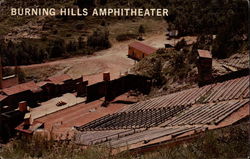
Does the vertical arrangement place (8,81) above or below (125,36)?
below

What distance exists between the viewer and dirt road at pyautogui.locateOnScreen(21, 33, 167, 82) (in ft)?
108

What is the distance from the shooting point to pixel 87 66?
34562 mm

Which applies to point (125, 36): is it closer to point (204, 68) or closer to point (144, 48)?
point (144, 48)

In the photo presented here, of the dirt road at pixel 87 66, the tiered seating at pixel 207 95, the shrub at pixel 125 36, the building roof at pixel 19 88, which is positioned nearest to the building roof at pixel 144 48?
the dirt road at pixel 87 66

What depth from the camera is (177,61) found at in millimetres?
19594

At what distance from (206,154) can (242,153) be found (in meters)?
0.64

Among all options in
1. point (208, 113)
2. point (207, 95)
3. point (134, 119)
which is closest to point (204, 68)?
point (207, 95)

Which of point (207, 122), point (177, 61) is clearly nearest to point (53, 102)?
point (177, 61)

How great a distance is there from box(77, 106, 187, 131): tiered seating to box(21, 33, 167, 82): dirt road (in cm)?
1513

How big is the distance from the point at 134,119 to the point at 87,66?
806 inches

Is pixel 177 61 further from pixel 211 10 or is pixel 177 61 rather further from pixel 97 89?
pixel 211 10

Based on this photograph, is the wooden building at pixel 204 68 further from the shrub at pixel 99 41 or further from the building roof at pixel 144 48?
the shrub at pixel 99 41

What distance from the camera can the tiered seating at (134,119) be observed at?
13.0 m

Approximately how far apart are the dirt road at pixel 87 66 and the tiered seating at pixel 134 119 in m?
15.1
